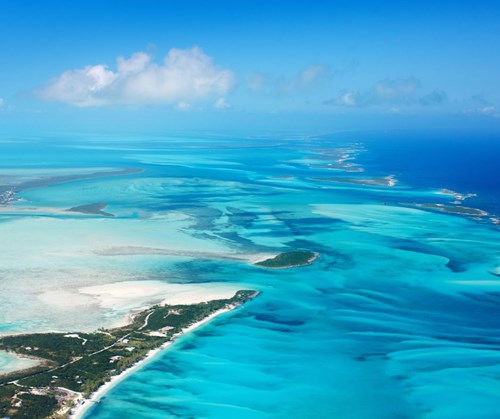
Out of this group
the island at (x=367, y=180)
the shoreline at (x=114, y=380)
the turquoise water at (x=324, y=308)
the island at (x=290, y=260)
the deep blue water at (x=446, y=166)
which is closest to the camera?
the shoreline at (x=114, y=380)

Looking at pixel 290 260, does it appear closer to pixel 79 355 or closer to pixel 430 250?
pixel 430 250

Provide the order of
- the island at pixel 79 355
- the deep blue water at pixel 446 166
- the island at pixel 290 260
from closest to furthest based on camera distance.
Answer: the island at pixel 79 355
the island at pixel 290 260
the deep blue water at pixel 446 166

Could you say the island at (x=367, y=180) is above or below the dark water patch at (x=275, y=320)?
above

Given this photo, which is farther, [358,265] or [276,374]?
[358,265]

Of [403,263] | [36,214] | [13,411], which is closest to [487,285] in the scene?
[403,263]

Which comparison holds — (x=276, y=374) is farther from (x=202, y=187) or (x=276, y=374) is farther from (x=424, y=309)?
(x=202, y=187)

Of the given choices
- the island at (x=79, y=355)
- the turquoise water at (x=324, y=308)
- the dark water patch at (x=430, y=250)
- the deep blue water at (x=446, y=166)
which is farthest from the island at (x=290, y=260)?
the deep blue water at (x=446, y=166)

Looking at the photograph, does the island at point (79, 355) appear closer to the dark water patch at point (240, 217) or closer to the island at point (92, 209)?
the dark water patch at point (240, 217)
